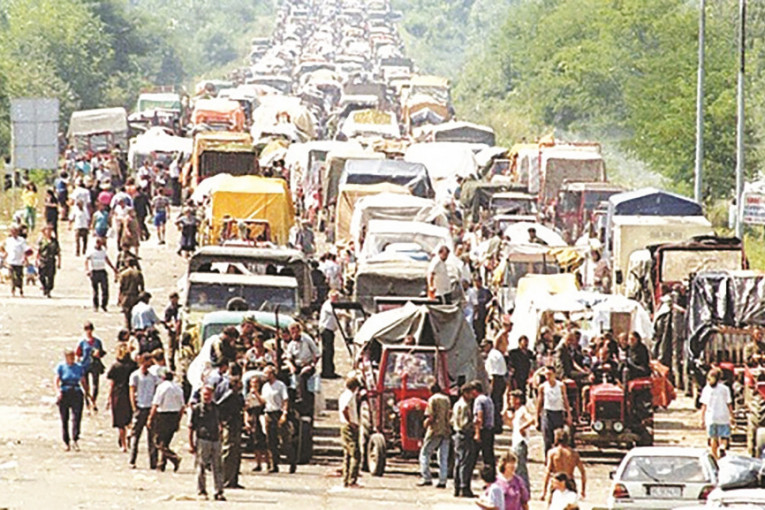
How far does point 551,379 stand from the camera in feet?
103

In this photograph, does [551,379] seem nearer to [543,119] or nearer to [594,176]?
[594,176]

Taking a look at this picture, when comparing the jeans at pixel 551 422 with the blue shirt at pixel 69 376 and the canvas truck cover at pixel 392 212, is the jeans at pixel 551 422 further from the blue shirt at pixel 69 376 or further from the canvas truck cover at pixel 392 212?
the canvas truck cover at pixel 392 212

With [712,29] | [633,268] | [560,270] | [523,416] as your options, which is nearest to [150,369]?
[523,416]

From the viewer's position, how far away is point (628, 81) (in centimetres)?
8812

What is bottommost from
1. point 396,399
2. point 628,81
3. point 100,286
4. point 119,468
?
point 119,468

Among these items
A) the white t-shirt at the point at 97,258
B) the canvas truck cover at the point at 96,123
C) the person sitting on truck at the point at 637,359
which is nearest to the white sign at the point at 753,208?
the white t-shirt at the point at 97,258

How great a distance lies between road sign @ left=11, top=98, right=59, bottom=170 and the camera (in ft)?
180

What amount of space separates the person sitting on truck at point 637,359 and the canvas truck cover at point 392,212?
16.4 meters

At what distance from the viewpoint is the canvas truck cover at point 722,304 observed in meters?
36.8

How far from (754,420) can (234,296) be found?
7.17m

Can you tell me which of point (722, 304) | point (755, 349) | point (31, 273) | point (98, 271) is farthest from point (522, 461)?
point (31, 273)

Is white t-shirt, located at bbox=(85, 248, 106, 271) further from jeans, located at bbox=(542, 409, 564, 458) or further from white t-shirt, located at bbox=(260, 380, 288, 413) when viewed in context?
jeans, located at bbox=(542, 409, 564, 458)

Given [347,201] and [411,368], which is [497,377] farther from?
[347,201]

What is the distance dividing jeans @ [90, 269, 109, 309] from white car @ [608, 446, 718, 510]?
17.6m
